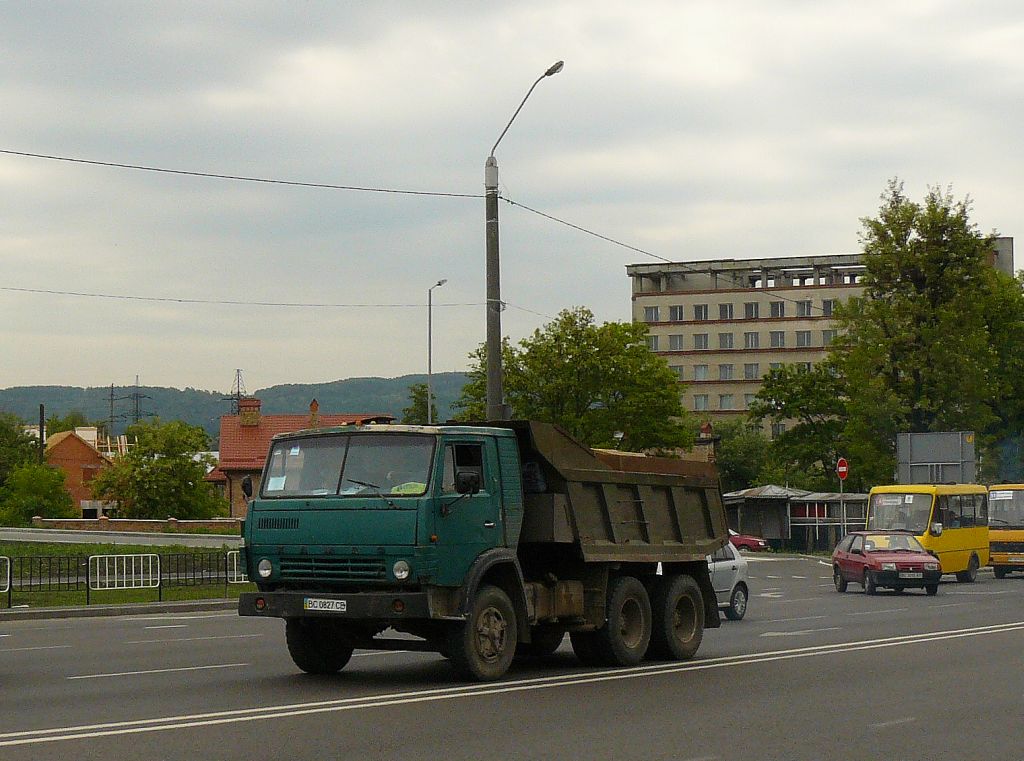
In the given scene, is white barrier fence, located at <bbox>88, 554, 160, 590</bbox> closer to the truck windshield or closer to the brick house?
the truck windshield

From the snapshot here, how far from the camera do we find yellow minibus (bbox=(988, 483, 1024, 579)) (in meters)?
42.3

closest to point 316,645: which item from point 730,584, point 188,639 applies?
point 188,639

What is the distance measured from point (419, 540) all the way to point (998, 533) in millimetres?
33138

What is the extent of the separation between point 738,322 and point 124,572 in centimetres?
10506

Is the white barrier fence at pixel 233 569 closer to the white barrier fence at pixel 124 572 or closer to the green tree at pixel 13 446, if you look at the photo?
the white barrier fence at pixel 124 572

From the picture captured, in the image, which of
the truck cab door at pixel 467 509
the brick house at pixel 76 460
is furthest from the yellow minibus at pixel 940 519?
the brick house at pixel 76 460

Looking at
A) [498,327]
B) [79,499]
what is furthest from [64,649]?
[79,499]

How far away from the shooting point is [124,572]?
29125 mm

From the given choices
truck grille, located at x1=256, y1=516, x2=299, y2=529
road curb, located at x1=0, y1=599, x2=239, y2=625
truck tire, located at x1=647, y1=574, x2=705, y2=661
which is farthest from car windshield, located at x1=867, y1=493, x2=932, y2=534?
truck grille, located at x1=256, y1=516, x2=299, y2=529

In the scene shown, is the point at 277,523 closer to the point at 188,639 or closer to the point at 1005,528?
the point at 188,639

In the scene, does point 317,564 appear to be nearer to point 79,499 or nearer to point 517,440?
point 517,440

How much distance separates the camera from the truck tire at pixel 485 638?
1338cm

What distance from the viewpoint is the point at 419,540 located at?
43.1 feet

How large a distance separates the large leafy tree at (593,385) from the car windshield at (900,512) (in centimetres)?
2384
